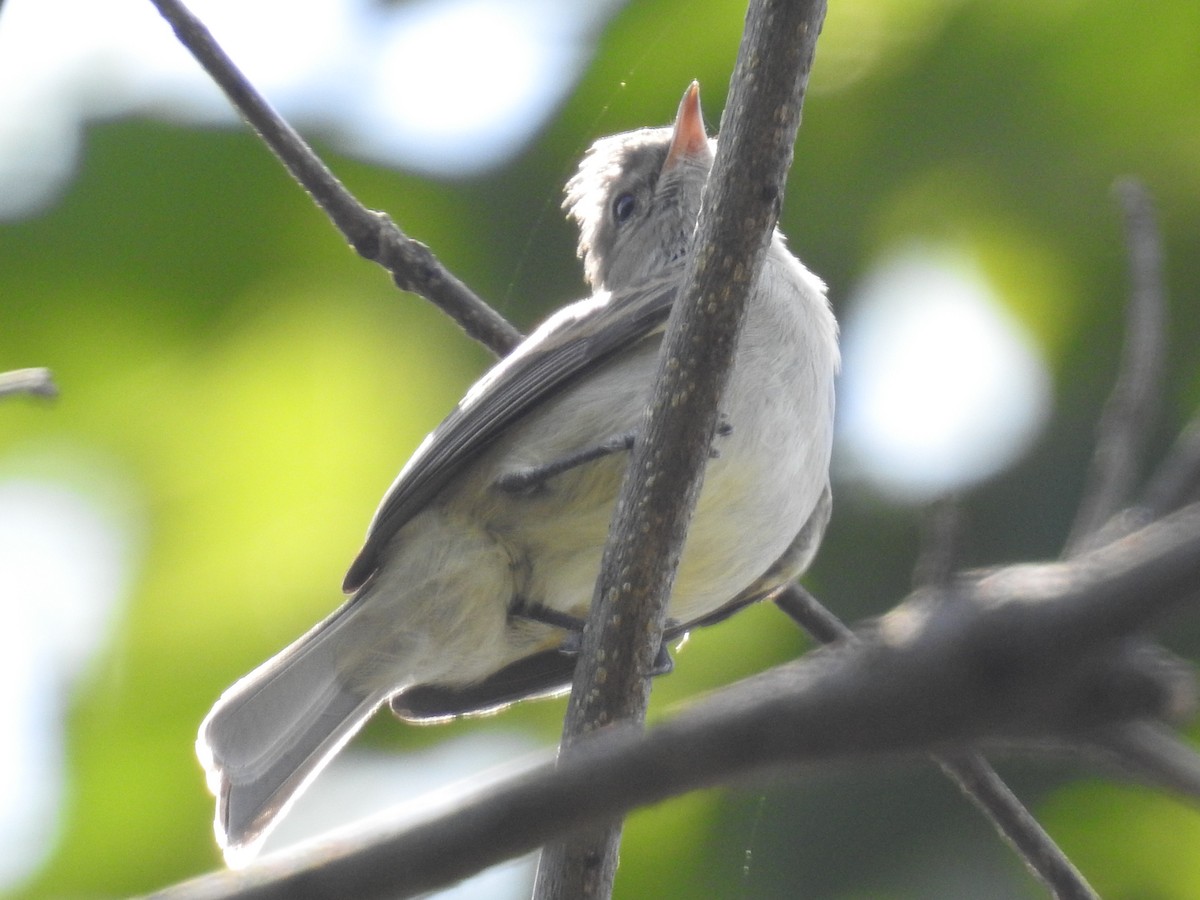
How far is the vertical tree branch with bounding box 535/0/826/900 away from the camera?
233 cm

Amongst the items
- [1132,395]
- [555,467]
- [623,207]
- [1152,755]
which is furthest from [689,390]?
[623,207]

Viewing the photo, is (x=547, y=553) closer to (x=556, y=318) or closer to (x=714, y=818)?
(x=556, y=318)

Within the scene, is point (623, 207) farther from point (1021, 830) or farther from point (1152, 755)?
point (1152, 755)

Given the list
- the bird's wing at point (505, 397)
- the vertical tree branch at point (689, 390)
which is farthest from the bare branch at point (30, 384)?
the bird's wing at point (505, 397)

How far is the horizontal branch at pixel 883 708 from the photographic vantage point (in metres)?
0.67

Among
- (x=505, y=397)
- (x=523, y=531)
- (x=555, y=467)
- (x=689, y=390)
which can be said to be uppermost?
(x=689, y=390)

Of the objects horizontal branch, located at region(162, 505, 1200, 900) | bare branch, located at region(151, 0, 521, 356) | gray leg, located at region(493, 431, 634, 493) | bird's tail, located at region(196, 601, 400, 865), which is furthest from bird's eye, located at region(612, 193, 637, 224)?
horizontal branch, located at region(162, 505, 1200, 900)

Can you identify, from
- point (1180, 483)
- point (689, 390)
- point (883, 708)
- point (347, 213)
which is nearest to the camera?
point (883, 708)

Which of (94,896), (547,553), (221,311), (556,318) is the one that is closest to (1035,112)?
(556,318)

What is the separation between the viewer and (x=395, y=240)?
3186 millimetres

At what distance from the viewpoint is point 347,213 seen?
3.12 meters

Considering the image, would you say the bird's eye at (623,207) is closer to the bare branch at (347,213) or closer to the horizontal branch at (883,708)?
the bare branch at (347,213)

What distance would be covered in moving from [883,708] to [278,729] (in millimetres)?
2991

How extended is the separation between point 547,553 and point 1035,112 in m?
2.97
